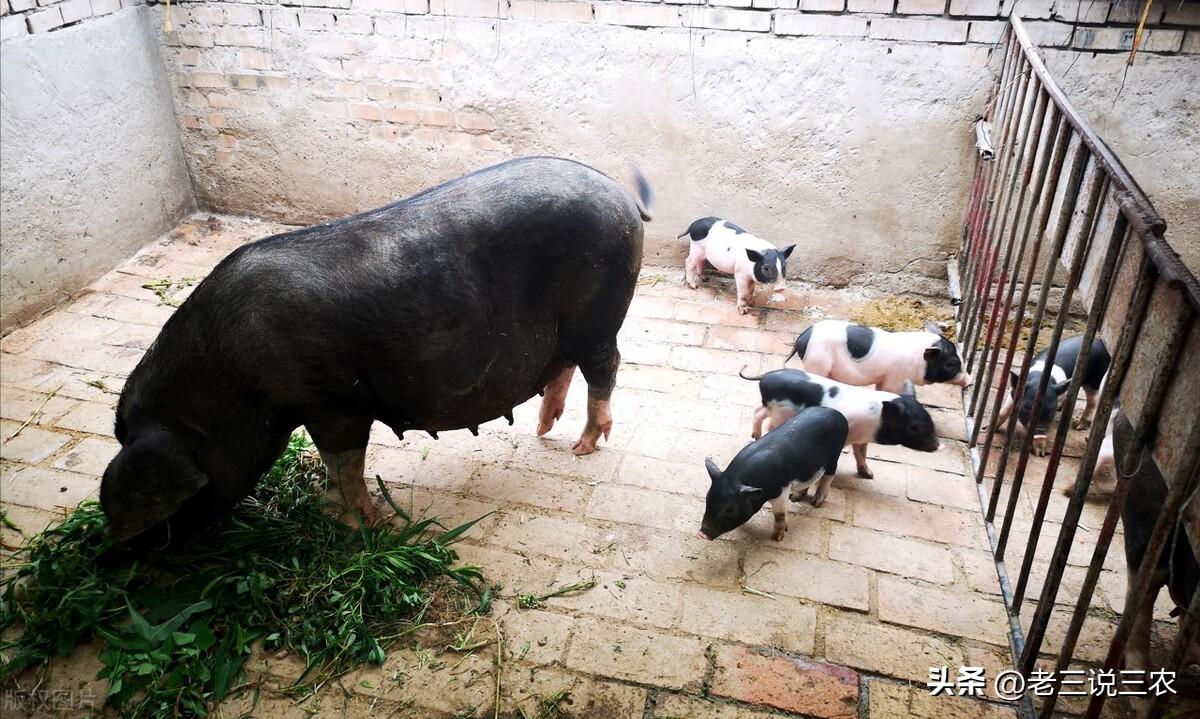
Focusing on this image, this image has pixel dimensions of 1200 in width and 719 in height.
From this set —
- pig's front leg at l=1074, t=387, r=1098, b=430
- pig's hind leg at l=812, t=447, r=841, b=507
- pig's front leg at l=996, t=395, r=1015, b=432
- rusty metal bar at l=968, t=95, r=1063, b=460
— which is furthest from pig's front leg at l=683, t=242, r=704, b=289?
pig's front leg at l=1074, t=387, r=1098, b=430

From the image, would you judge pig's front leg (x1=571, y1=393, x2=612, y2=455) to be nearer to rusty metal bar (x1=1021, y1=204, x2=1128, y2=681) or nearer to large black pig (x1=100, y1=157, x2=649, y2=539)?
large black pig (x1=100, y1=157, x2=649, y2=539)

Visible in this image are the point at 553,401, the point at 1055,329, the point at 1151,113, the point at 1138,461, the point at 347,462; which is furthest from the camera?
the point at 1151,113

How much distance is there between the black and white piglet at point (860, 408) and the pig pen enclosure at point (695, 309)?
244 mm

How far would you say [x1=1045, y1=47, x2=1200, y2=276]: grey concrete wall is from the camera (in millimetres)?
4422

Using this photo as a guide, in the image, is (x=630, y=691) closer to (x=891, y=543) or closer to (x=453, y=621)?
(x=453, y=621)

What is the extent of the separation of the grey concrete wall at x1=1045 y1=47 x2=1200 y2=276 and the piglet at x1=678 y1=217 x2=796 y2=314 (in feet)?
5.61

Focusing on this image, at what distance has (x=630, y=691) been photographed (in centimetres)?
268

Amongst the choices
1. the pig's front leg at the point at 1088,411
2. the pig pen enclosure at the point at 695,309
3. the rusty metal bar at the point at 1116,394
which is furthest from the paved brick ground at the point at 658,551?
the rusty metal bar at the point at 1116,394

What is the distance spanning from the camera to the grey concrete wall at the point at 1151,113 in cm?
442

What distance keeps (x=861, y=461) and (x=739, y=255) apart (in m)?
1.67

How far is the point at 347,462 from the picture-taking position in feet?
10.4

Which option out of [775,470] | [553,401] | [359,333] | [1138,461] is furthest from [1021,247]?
[359,333]

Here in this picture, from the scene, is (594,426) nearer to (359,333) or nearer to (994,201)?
(359,333)

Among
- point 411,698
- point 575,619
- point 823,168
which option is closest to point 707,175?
point 823,168
